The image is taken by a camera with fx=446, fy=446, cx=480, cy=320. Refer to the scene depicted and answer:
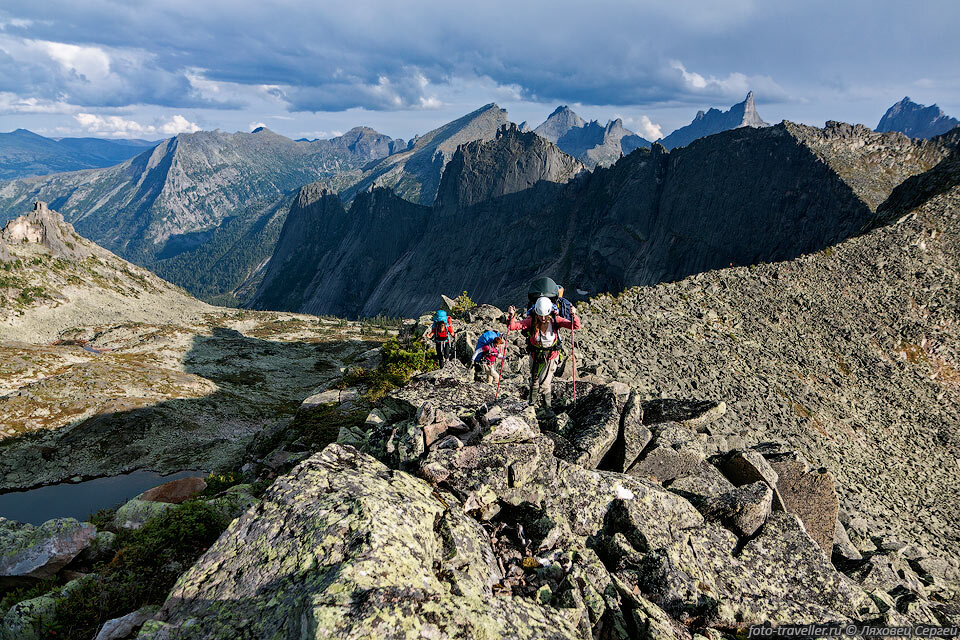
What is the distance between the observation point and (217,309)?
190125mm

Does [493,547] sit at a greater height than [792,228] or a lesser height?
lesser

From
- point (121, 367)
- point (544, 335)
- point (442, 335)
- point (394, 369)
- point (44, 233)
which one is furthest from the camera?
point (44, 233)

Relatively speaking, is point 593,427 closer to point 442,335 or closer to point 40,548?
point 442,335

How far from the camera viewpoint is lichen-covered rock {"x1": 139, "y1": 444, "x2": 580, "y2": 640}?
6.11 metres

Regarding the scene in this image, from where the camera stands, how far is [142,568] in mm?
9094

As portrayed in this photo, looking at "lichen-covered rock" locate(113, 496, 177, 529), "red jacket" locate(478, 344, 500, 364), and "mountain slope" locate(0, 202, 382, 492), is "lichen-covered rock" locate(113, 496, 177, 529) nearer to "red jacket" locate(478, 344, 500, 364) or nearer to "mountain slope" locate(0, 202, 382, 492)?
"mountain slope" locate(0, 202, 382, 492)

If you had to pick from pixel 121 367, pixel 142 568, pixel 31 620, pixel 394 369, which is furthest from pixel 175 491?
pixel 121 367

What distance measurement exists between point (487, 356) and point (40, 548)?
15.7 meters

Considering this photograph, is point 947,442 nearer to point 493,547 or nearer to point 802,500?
point 802,500

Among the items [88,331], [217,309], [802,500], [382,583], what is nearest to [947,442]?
[802,500]

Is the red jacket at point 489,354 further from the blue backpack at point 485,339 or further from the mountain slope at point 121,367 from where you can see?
the mountain slope at point 121,367

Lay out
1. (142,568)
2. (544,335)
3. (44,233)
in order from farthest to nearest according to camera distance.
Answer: (44,233), (544,335), (142,568)

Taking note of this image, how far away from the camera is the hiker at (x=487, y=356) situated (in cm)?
2050

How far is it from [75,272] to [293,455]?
688 feet
